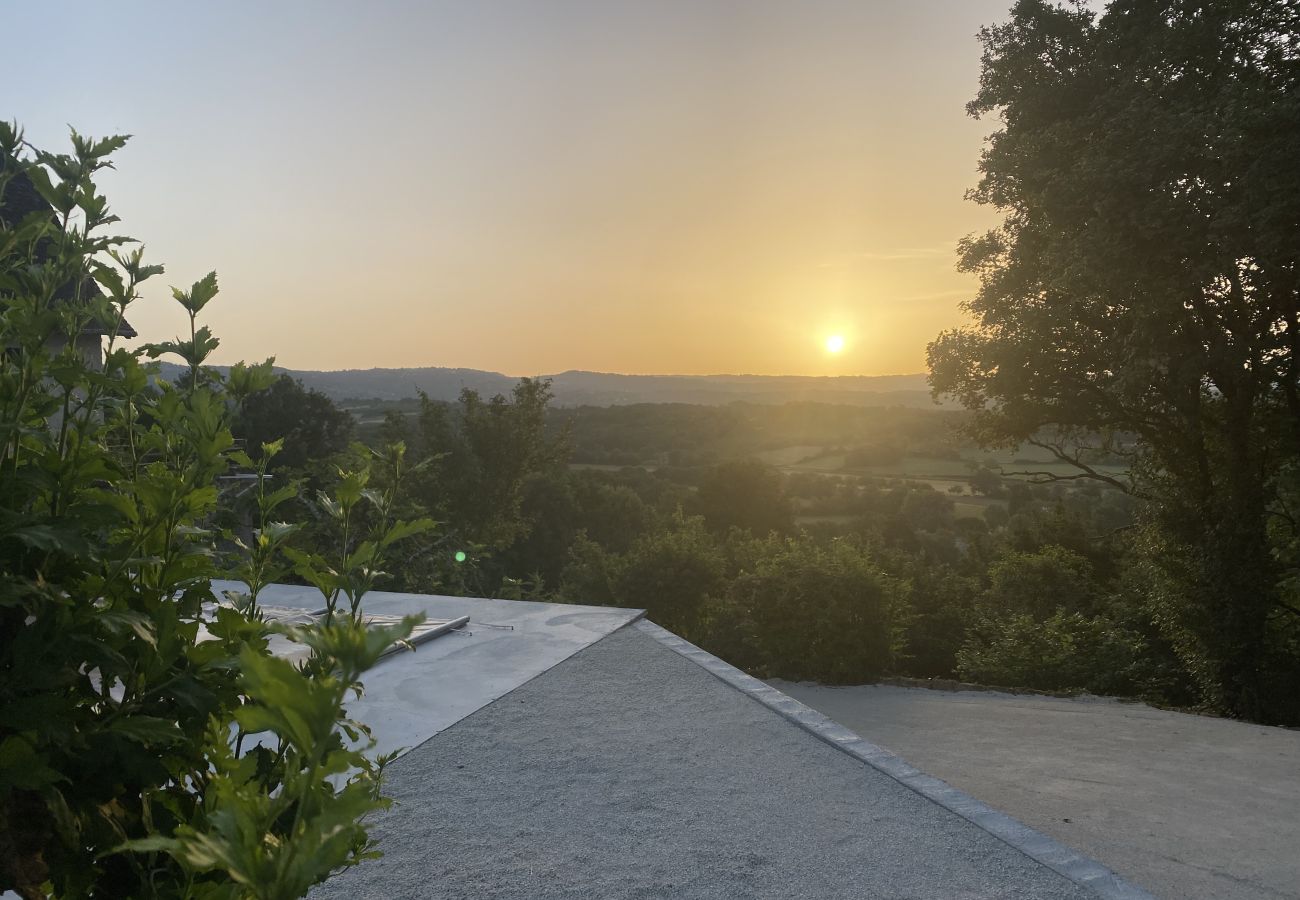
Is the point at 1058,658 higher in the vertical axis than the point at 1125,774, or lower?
lower

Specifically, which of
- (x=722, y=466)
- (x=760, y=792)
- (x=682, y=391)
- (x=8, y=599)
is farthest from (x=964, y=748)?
(x=682, y=391)

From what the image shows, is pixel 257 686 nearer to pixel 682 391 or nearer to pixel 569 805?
pixel 569 805

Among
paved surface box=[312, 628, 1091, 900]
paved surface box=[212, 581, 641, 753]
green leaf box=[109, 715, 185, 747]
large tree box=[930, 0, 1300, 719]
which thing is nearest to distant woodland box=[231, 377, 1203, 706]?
green leaf box=[109, 715, 185, 747]

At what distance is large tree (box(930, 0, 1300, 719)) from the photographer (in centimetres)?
908

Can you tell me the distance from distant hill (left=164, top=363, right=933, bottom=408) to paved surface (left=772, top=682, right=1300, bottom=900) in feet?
110

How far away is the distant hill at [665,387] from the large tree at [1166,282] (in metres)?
30.9

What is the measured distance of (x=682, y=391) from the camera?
68.4 m

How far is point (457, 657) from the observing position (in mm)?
5605

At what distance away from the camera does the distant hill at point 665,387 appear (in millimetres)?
47281

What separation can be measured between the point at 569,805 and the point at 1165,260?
9.43 metres

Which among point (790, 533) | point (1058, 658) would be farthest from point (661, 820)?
point (790, 533)

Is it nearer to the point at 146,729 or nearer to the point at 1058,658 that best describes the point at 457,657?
the point at 146,729

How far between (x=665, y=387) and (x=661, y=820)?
220 feet

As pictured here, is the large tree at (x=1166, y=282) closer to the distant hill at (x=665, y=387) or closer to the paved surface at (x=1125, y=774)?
the paved surface at (x=1125, y=774)
